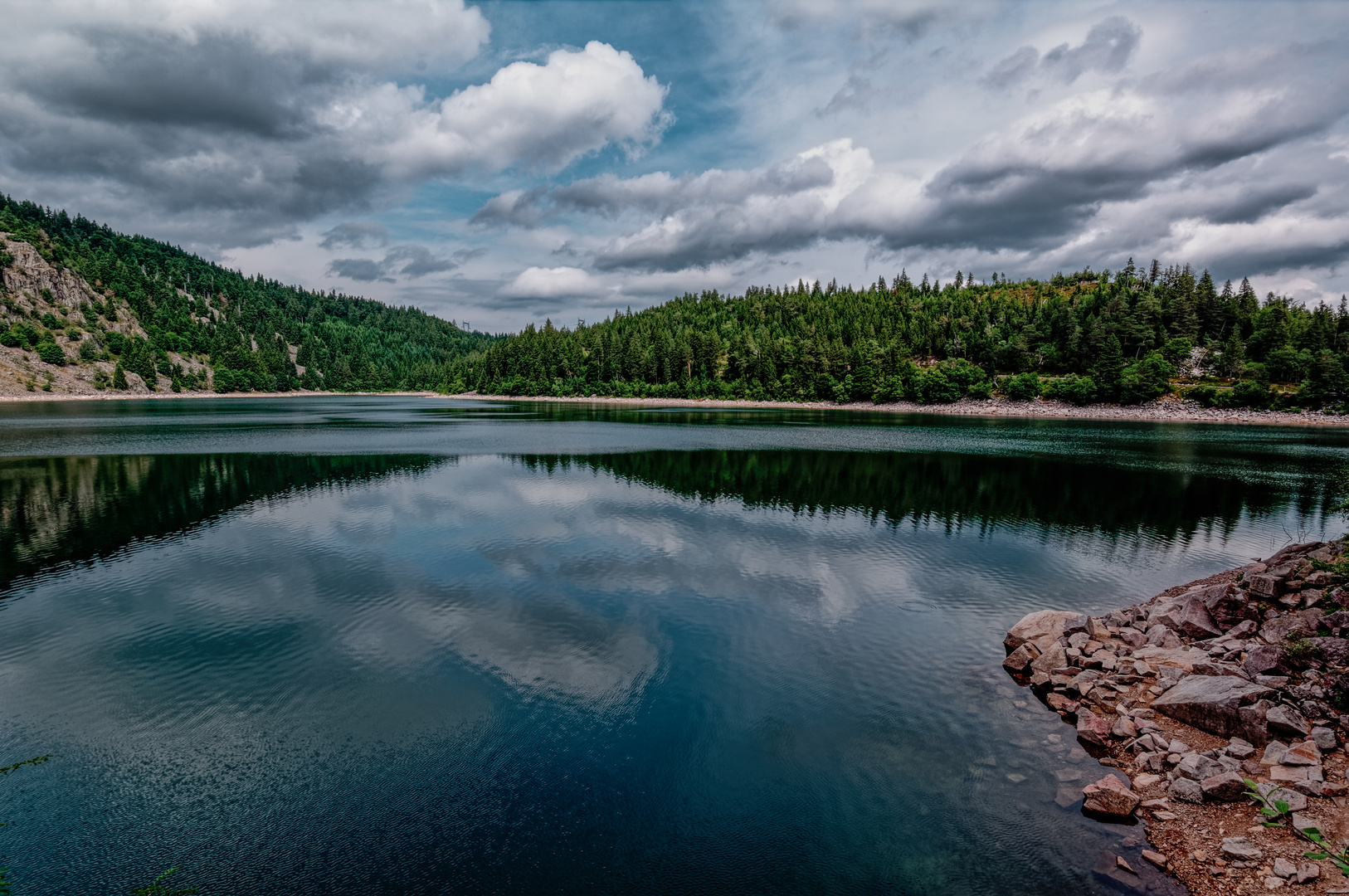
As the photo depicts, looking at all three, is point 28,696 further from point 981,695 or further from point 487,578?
point 981,695

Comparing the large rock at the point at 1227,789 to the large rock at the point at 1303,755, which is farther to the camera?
the large rock at the point at 1303,755

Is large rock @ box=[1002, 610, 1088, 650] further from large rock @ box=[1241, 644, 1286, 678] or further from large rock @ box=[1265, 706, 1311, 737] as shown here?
large rock @ box=[1265, 706, 1311, 737]

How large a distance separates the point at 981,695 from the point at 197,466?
176ft

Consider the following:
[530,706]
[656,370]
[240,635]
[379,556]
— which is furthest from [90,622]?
[656,370]

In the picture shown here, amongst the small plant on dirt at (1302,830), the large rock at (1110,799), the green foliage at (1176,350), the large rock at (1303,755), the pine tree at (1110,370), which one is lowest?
the large rock at (1110,799)

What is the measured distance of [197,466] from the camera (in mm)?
45812

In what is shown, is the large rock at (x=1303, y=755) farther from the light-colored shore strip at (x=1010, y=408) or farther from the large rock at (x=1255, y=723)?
the light-colored shore strip at (x=1010, y=408)

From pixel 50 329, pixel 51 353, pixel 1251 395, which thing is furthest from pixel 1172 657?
pixel 50 329

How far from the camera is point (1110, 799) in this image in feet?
34.2

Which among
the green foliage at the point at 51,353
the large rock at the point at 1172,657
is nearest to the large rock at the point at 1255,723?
the large rock at the point at 1172,657

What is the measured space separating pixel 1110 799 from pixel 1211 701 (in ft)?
13.7

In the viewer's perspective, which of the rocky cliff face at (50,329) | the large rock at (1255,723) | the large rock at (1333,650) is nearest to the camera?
the large rock at (1255,723)

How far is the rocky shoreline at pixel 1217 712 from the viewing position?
927cm

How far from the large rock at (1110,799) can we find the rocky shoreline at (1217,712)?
25 millimetres
